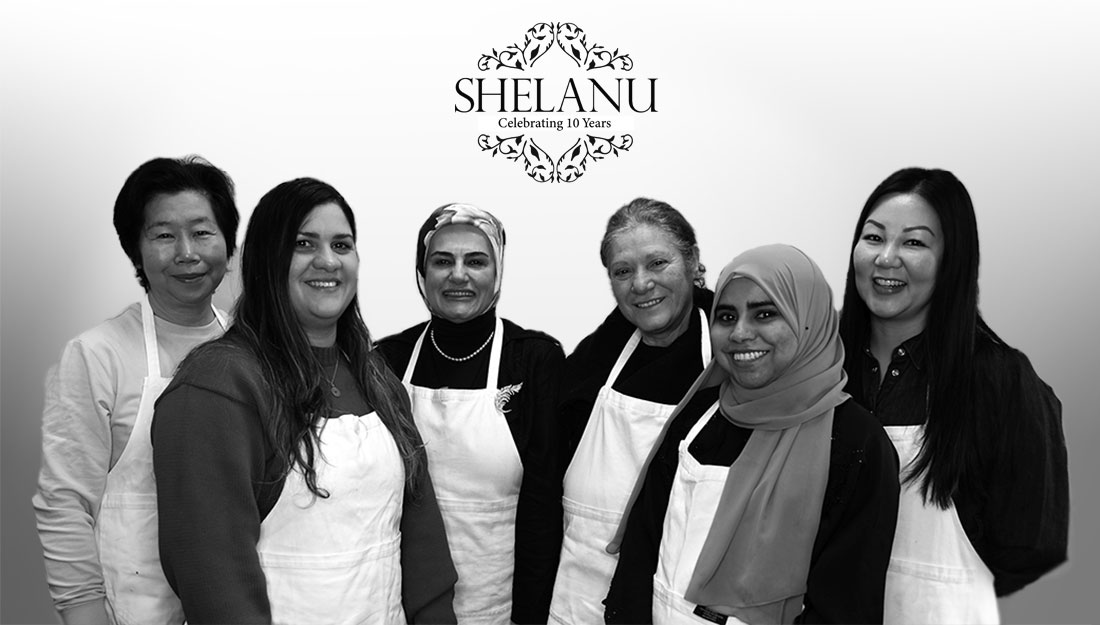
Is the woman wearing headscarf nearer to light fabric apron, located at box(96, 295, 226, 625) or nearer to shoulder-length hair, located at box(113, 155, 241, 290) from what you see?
light fabric apron, located at box(96, 295, 226, 625)

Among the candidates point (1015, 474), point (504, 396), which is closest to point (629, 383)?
point (504, 396)

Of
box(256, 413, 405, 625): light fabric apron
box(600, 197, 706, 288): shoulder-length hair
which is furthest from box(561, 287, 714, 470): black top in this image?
box(256, 413, 405, 625): light fabric apron

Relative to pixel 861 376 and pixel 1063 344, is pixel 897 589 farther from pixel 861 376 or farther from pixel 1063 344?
pixel 1063 344

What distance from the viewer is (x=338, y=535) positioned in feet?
6.47

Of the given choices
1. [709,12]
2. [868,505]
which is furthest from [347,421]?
[709,12]

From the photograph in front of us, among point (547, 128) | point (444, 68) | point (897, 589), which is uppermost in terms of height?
point (444, 68)

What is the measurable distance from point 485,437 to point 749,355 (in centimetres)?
96

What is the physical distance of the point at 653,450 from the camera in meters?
2.28

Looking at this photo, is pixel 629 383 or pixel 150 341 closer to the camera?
pixel 150 341

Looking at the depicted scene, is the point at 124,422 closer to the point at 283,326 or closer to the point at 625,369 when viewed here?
the point at 283,326

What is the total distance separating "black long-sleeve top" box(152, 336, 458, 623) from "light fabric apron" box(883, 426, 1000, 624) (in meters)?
1.55

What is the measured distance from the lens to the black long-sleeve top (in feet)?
5.75

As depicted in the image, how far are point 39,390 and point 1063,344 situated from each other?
13.1 feet

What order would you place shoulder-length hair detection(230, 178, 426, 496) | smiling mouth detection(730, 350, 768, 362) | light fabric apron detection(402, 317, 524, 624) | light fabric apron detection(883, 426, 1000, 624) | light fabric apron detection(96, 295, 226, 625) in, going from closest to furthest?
shoulder-length hair detection(230, 178, 426, 496) → smiling mouth detection(730, 350, 768, 362) → light fabric apron detection(883, 426, 1000, 624) → light fabric apron detection(96, 295, 226, 625) → light fabric apron detection(402, 317, 524, 624)
